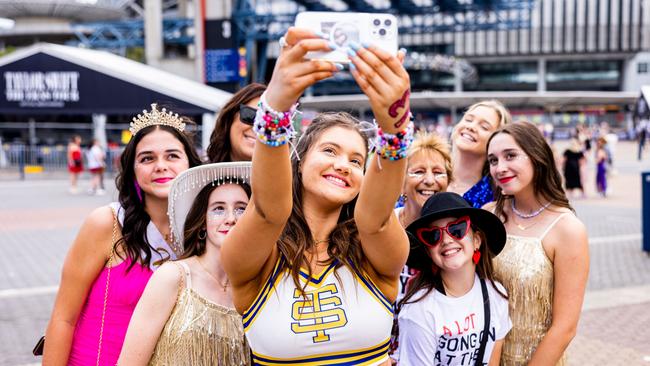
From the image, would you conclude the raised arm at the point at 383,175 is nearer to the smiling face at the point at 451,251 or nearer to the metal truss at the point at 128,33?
the smiling face at the point at 451,251

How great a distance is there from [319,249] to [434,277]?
79 cm

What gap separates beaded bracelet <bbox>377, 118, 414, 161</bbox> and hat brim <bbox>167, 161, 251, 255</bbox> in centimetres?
88

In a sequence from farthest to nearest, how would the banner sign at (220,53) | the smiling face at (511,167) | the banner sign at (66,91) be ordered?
the banner sign at (220,53) < the banner sign at (66,91) < the smiling face at (511,167)

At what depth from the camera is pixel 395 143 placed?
5.08ft

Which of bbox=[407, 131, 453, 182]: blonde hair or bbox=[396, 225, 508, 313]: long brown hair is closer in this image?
bbox=[396, 225, 508, 313]: long brown hair

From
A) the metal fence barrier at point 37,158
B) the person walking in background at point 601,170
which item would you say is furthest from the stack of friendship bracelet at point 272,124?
the metal fence barrier at point 37,158

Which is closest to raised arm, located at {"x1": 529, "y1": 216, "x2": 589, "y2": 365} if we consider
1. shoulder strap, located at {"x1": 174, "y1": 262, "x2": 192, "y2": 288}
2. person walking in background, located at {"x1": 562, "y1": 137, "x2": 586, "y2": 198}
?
shoulder strap, located at {"x1": 174, "y1": 262, "x2": 192, "y2": 288}

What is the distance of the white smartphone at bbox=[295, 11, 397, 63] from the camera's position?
1.42m

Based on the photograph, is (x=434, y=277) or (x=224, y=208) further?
(x=434, y=277)

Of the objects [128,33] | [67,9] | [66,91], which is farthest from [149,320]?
[67,9]

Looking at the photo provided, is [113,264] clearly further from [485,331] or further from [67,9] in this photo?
[67,9]

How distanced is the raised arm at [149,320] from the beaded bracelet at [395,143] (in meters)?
1.09

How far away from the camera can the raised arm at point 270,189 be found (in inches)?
56.0

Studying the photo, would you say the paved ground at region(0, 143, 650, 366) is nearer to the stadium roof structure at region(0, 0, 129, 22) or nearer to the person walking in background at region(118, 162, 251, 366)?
the person walking in background at region(118, 162, 251, 366)
